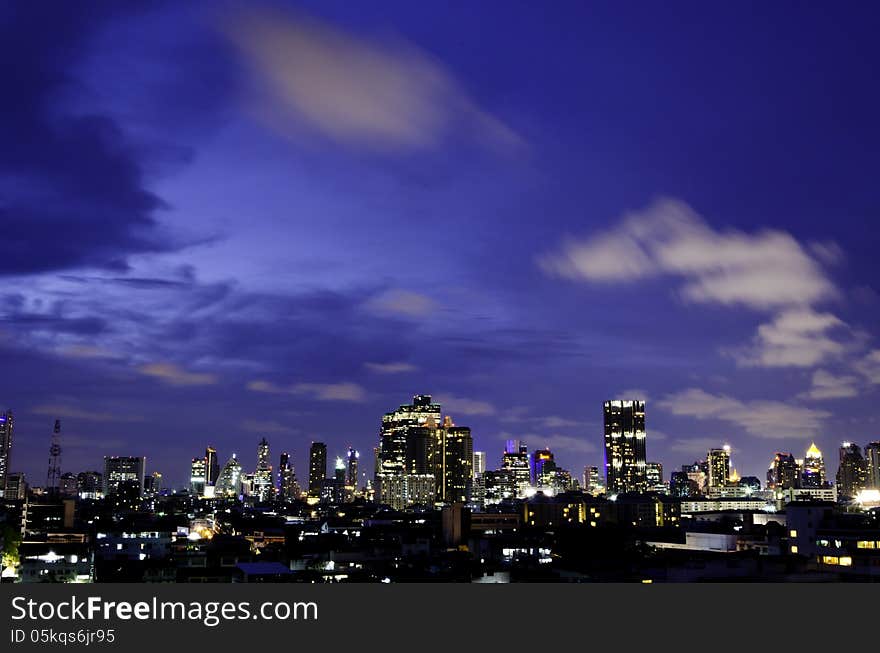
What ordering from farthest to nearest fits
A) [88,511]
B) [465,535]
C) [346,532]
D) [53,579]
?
[88,511], [346,532], [465,535], [53,579]

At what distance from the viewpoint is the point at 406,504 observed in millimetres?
196125
